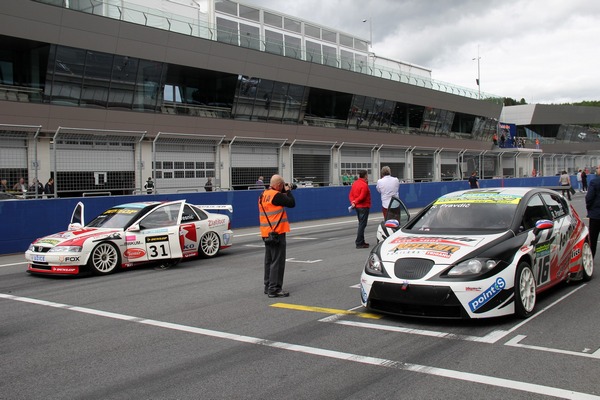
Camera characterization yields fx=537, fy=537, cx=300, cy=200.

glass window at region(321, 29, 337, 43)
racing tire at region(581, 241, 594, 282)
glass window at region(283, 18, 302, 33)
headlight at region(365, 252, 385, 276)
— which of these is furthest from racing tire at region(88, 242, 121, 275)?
glass window at region(321, 29, 337, 43)

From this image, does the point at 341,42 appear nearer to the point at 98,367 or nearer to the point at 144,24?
the point at 144,24

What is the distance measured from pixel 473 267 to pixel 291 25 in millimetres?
39299

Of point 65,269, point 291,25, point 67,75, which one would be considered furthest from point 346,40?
point 65,269

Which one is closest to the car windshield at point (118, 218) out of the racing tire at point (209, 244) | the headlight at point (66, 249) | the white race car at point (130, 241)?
the white race car at point (130, 241)

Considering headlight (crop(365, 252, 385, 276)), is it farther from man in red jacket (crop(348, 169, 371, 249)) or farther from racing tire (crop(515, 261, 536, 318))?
man in red jacket (crop(348, 169, 371, 249))

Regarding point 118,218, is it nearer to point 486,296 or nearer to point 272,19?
point 486,296

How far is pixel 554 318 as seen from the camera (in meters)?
5.91

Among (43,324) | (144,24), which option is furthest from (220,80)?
(43,324)

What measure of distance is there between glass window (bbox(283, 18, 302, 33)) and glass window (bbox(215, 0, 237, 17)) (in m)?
5.39

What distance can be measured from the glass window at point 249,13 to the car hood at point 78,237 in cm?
3033

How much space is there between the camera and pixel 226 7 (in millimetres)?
36406

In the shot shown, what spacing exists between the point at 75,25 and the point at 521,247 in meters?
22.5

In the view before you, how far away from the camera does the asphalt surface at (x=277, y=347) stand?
13.7 feet

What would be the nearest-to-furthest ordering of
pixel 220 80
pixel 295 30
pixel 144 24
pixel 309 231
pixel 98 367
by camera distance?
1. pixel 98 367
2. pixel 309 231
3. pixel 144 24
4. pixel 220 80
5. pixel 295 30
